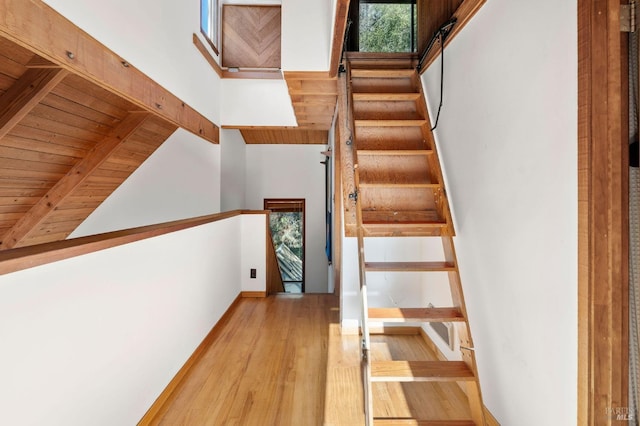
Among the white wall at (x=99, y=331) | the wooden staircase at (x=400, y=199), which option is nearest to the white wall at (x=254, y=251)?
the white wall at (x=99, y=331)

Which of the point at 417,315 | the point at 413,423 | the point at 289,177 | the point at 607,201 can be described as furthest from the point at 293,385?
the point at 289,177

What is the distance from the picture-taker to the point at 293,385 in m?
2.08

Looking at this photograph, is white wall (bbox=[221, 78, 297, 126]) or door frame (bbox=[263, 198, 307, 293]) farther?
door frame (bbox=[263, 198, 307, 293])

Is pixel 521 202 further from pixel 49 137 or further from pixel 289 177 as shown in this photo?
pixel 289 177

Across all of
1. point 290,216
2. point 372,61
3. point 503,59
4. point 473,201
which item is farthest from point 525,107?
Result: point 290,216

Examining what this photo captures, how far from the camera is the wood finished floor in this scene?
71.5 inches

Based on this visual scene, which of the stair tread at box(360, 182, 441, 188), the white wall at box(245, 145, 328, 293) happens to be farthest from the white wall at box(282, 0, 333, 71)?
the white wall at box(245, 145, 328, 293)

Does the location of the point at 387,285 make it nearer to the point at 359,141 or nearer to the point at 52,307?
the point at 359,141

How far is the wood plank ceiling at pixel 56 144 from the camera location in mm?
1615

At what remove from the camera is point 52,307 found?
112 centimetres

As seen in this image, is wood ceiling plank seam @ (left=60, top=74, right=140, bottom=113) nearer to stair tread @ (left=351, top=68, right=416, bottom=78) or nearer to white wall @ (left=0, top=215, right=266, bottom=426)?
white wall @ (left=0, top=215, right=266, bottom=426)

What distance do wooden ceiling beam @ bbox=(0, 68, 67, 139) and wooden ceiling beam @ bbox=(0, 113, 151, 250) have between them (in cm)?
73

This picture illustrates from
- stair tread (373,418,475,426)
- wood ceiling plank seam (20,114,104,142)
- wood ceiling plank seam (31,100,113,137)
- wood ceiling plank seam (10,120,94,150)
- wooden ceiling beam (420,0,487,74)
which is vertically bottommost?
stair tread (373,418,475,426)

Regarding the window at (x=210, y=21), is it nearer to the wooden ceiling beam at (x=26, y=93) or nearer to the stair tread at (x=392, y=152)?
the wooden ceiling beam at (x=26, y=93)
